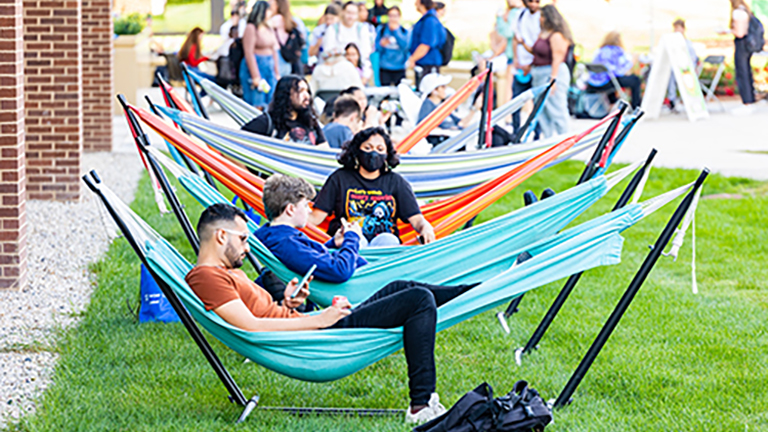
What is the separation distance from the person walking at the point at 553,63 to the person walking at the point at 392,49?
2010mm

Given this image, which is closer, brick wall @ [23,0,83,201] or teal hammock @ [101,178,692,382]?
teal hammock @ [101,178,692,382]

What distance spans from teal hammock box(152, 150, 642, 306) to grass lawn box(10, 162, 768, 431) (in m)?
0.40

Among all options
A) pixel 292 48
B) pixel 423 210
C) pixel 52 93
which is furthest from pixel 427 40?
pixel 423 210

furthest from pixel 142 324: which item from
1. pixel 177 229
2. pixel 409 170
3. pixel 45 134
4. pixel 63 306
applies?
pixel 45 134

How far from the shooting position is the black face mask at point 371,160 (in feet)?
15.2

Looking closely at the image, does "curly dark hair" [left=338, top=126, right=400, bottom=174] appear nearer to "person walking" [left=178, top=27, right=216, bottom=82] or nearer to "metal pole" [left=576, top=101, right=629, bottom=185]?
"metal pole" [left=576, top=101, right=629, bottom=185]

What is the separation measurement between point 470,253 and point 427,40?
7299 mm

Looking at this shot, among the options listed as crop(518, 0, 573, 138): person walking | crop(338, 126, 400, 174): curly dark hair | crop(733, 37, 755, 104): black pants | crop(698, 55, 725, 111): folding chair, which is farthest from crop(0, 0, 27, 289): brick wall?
crop(698, 55, 725, 111): folding chair

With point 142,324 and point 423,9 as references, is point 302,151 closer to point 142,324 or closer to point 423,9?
point 142,324

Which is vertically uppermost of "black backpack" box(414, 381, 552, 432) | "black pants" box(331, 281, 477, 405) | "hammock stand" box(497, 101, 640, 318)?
"hammock stand" box(497, 101, 640, 318)

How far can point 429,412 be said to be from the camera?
11.1 ft

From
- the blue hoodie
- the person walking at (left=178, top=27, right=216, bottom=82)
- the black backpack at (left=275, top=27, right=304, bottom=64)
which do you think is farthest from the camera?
the person walking at (left=178, top=27, right=216, bottom=82)

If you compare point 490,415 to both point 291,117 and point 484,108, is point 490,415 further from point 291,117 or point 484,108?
point 484,108

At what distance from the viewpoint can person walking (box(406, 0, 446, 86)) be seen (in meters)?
10.9
